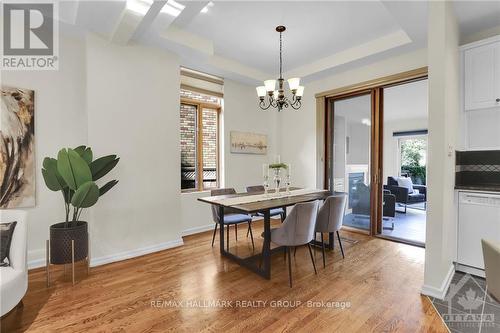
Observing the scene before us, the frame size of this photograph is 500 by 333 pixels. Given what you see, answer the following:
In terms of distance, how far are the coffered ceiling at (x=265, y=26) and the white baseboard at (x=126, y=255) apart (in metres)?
2.74

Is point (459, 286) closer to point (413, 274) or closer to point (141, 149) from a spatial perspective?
point (413, 274)

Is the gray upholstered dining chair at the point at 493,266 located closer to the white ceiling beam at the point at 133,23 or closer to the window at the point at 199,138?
the white ceiling beam at the point at 133,23

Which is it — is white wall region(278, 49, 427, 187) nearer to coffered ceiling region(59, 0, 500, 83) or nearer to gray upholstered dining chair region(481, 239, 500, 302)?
coffered ceiling region(59, 0, 500, 83)

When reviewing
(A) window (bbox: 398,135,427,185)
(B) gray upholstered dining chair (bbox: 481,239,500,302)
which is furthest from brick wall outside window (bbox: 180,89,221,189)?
(A) window (bbox: 398,135,427,185)

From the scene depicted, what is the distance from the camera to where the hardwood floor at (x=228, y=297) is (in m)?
1.87

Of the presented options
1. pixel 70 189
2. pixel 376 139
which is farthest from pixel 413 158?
pixel 70 189

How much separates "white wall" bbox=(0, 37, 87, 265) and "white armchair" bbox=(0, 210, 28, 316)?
90cm

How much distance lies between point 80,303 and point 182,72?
137 inches

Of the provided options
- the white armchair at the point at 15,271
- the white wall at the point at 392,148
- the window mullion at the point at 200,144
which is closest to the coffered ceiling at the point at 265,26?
the window mullion at the point at 200,144

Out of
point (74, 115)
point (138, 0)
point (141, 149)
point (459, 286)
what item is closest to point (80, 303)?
point (141, 149)

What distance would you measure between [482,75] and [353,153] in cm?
215

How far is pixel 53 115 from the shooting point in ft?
9.68

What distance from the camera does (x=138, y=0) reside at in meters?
2.40

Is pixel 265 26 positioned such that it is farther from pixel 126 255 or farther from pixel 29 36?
pixel 126 255
